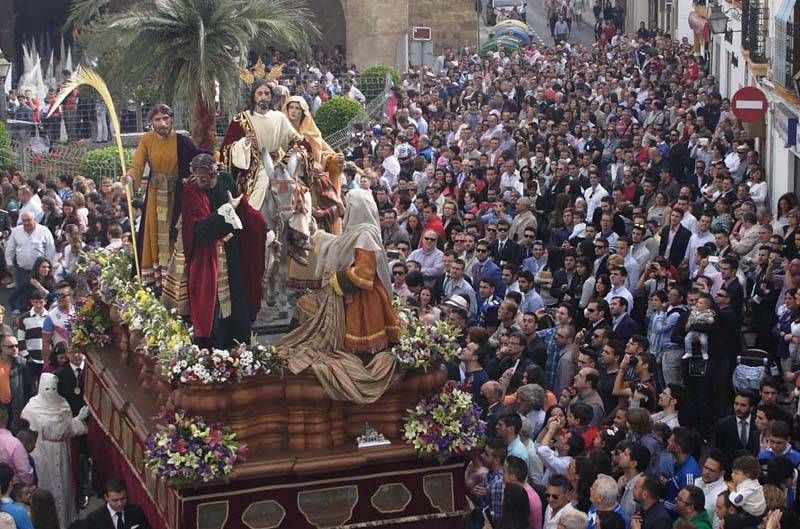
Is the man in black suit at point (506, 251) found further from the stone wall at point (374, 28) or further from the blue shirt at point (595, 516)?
the stone wall at point (374, 28)

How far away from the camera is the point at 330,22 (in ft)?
150

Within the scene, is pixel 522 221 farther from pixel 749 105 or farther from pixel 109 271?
pixel 109 271

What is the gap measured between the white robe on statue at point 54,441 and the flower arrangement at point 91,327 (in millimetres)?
475

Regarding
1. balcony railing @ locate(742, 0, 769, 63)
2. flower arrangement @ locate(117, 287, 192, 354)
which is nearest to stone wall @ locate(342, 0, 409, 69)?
balcony railing @ locate(742, 0, 769, 63)

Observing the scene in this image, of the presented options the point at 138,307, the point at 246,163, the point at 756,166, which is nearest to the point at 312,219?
the point at 246,163

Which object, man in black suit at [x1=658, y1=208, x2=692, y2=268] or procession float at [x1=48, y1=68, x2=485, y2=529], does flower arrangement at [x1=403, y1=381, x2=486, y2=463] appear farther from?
man in black suit at [x1=658, y1=208, x2=692, y2=268]

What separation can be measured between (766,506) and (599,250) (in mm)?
6291

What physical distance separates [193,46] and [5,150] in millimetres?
13651

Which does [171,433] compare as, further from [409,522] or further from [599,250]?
[599,250]

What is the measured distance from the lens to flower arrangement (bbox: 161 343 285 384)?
11.2 m

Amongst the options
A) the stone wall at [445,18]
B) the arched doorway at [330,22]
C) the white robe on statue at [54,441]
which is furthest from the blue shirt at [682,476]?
the arched doorway at [330,22]

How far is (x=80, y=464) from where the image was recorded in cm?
1484

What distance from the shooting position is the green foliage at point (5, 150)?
27.0 metres

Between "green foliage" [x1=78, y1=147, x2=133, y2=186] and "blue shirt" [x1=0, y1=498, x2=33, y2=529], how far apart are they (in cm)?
1403
